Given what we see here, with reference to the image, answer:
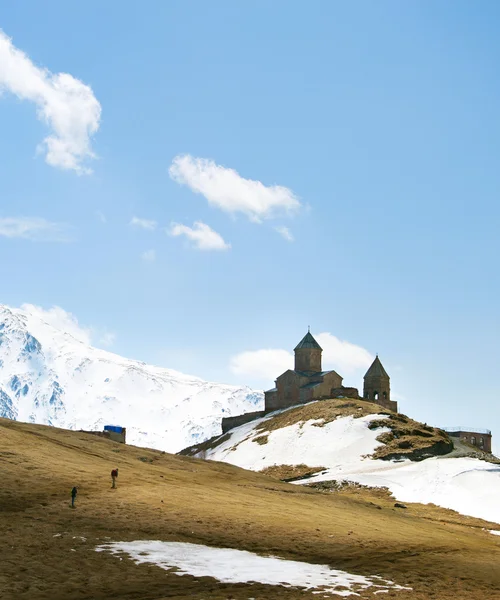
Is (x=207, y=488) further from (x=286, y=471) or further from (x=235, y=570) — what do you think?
(x=286, y=471)

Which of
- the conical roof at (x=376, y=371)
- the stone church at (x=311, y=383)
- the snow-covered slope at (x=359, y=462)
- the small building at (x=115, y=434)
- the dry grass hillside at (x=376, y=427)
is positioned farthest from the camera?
the conical roof at (x=376, y=371)

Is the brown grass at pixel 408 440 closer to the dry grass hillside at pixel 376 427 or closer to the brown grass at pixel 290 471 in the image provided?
the dry grass hillside at pixel 376 427

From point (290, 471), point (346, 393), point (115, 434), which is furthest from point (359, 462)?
point (346, 393)

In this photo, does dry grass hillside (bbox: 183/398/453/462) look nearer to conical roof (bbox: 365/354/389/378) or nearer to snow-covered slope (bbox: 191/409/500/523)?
snow-covered slope (bbox: 191/409/500/523)

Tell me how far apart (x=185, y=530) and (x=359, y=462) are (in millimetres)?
60300

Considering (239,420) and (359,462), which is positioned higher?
(239,420)

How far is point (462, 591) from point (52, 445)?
45.3 m

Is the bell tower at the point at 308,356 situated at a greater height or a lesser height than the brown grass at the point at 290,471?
greater

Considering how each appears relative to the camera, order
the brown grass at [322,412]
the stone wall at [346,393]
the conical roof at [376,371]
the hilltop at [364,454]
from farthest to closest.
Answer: the conical roof at [376,371] → the stone wall at [346,393] → the brown grass at [322,412] → the hilltop at [364,454]

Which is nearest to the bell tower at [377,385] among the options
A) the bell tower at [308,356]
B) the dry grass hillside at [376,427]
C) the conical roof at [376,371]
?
the conical roof at [376,371]

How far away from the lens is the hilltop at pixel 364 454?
77312 millimetres

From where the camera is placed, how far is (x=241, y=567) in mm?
32812

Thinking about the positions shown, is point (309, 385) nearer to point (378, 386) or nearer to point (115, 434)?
point (378, 386)

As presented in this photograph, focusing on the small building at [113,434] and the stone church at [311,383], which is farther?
the stone church at [311,383]
